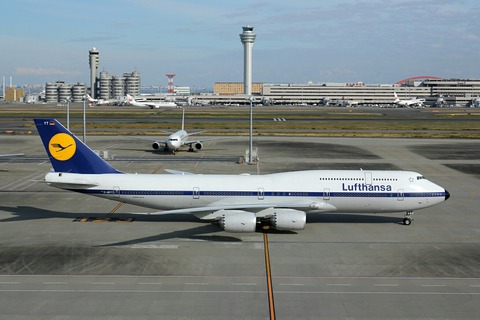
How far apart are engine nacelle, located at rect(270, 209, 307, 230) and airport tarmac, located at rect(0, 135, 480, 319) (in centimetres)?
90

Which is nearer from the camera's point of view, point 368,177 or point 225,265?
point 225,265

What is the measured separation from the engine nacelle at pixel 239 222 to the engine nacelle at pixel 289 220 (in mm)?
1845

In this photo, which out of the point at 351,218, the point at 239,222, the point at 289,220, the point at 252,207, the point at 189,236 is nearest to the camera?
the point at 239,222

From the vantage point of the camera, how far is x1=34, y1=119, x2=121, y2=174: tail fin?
37094 mm

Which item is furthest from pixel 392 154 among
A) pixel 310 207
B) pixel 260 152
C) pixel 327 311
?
pixel 327 311

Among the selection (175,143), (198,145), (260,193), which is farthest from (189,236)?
(198,145)

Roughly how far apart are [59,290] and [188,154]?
187 feet

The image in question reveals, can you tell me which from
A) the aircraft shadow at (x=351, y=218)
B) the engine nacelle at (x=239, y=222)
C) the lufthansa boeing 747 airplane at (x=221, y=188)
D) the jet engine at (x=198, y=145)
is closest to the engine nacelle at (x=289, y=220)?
the lufthansa boeing 747 airplane at (x=221, y=188)

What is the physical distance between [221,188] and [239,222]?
4.36m

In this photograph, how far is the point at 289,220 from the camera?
34875mm

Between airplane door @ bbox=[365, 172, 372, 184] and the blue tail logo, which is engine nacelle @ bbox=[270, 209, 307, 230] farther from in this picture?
the blue tail logo

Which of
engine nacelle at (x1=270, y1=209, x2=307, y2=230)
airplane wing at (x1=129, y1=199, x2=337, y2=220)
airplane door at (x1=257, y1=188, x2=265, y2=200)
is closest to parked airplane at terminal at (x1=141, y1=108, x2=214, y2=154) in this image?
airplane wing at (x1=129, y1=199, x2=337, y2=220)

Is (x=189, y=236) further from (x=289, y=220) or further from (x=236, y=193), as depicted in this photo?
(x=289, y=220)

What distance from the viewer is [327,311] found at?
23156 mm
